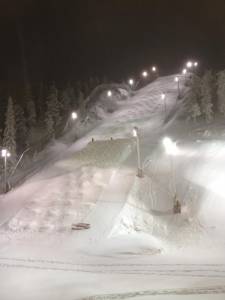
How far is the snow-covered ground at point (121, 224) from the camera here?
17938 millimetres

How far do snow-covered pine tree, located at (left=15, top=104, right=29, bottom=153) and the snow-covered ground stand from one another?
29.9 feet

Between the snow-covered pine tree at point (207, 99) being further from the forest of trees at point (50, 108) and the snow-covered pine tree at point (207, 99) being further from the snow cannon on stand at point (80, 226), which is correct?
the snow cannon on stand at point (80, 226)

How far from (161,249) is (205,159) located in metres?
14.5

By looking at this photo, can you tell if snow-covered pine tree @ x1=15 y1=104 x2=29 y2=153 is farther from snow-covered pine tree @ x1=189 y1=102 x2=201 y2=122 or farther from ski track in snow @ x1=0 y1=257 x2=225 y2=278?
ski track in snow @ x1=0 y1=257 x2=225 y2=278

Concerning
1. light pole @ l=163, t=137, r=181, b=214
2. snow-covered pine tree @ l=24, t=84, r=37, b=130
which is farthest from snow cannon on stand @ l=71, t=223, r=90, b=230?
snow-covered pine tree @ l=24, t=84, r=37, b=130

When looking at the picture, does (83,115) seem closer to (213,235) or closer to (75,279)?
(213,235)

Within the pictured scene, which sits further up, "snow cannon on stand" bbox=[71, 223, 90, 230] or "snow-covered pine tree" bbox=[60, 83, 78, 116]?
"snow-covered pine tree" bbox=[60, 83, 78, 116]

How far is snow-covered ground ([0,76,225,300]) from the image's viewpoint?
1794cm

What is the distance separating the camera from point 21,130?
56.1 metres

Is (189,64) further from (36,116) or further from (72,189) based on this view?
(72,189)

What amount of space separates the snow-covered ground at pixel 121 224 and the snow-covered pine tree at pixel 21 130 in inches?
359

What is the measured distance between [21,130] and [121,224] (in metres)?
32.4

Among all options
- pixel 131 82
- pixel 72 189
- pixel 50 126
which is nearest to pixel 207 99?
pixel 50 126

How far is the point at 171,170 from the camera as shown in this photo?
34.8 metres
